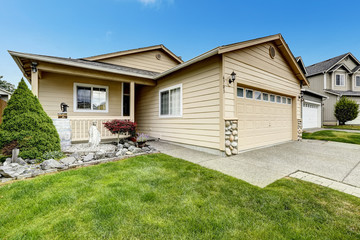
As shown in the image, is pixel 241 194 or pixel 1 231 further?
pixel 241 194

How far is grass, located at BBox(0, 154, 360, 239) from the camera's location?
1649 mm

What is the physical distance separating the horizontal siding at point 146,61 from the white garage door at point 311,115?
442 inches

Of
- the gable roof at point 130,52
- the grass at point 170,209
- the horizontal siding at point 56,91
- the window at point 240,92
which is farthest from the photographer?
the gable roof at point 130,52

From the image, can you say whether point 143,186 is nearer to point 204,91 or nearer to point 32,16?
point 204,91

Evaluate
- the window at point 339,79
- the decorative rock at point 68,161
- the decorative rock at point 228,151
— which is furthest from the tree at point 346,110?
the decorative rock at point 68,161

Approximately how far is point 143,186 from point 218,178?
1439 mm

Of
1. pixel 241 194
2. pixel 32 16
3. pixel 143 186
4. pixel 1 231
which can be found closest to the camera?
pixel 1 231

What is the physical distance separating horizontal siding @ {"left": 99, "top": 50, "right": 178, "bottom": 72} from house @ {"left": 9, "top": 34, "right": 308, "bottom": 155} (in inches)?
15.0

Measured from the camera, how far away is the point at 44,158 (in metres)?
3.89

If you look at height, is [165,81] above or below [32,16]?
below

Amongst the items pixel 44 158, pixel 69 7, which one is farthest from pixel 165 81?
pixel 69 7

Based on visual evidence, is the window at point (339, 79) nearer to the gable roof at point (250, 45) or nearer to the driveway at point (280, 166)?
the gable roof at point (250, 45)

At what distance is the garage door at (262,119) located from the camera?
5.47 m

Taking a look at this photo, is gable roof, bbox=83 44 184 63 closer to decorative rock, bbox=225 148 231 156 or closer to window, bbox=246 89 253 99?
window, bbox=246 89 253 99
